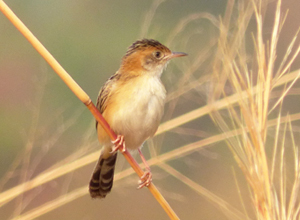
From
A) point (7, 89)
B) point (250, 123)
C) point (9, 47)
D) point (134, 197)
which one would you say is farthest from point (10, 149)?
point (250, 123)

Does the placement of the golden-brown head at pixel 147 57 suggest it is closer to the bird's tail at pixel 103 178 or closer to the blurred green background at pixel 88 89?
the bird's tail at pixel 103 178

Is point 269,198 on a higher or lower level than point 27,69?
lower

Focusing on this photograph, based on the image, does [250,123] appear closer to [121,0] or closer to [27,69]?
[27,69]

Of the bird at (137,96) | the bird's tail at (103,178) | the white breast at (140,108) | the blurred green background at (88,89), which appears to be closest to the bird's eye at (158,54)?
the bird at (137,96)

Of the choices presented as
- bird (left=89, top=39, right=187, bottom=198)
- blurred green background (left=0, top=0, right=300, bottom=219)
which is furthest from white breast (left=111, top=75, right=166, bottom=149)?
blurred green background (left=0, top=0, right=300, bottom=219)

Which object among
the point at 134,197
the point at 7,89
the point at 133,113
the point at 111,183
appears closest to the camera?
the point at 133,113

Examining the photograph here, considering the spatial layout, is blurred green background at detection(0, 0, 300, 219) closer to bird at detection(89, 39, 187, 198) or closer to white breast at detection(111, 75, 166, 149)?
bird at detection(89, 39, 187, 198)
